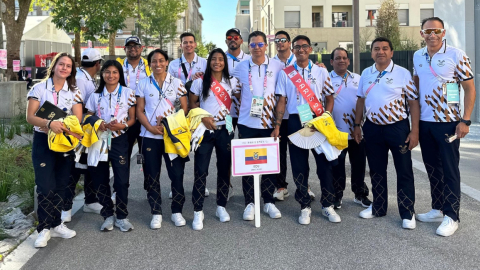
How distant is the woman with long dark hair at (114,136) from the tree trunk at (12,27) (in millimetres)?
14687

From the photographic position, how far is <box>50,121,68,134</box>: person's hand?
17.1ft

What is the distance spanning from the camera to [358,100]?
625 centimetres

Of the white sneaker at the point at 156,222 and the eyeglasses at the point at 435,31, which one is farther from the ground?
the eyeglasses at the point at 435,31

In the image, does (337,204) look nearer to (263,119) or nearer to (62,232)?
(263,119)

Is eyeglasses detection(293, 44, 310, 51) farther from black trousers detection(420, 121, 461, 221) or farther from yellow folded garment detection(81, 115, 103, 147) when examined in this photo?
yellow folded garment detection(81, 115, 103, 147)

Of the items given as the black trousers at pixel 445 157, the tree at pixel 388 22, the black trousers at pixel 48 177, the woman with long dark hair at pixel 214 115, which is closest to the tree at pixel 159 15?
the tree at pixel 388 22

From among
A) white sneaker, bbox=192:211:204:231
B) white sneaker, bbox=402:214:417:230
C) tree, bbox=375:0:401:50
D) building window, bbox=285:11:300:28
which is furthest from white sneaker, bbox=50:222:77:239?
building window, bbox=285:11:300:28

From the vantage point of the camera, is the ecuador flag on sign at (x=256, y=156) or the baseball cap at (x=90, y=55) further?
the baseball cap at (x=90, y=55)

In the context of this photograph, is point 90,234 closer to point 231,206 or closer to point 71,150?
point 71,150

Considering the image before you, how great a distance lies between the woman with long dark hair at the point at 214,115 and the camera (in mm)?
6113

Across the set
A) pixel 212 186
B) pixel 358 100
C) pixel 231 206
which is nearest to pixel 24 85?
pixel 212 186

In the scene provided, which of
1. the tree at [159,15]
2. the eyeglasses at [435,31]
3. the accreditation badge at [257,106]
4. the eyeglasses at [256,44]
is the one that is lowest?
the accreditation badge at [257,106]

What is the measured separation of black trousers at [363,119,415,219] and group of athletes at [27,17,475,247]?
0.01 meters

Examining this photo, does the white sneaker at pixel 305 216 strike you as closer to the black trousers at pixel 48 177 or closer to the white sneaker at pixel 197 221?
the white sneaker at pixel 197 221
